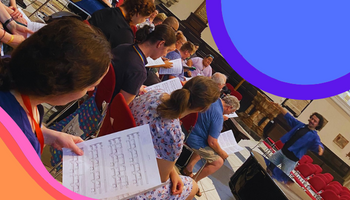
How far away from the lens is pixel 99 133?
1.40m

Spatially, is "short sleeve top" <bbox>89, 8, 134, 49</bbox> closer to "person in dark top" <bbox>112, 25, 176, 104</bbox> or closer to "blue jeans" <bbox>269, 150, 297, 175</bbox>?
"person in dark top" <bbox>112, 25, 176, 104</bbox>

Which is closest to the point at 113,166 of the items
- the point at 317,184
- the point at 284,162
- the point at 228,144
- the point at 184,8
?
the point at 228,144

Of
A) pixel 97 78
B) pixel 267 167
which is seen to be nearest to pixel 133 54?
pixel 97 78

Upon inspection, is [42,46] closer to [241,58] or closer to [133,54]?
[241,58]

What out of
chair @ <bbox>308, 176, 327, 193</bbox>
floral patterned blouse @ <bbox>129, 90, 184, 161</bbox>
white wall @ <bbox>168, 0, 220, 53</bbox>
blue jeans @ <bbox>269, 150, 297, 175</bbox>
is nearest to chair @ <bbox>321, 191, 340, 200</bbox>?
blue jeans @ <bbox>269, 150, 297, 175</bbox>

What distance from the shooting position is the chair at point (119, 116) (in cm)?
106

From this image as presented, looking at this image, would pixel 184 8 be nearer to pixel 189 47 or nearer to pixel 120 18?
pixel 189 47

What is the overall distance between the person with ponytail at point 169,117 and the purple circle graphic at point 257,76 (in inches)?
23.6

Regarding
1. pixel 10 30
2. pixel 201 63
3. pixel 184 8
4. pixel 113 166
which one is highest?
pixel 184 8

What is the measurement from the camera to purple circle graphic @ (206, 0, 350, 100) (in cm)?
61

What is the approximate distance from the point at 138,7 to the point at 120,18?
19 cm

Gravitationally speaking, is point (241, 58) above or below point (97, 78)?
above

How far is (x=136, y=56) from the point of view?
1.51 metres

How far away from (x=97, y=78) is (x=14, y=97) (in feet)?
0.73
